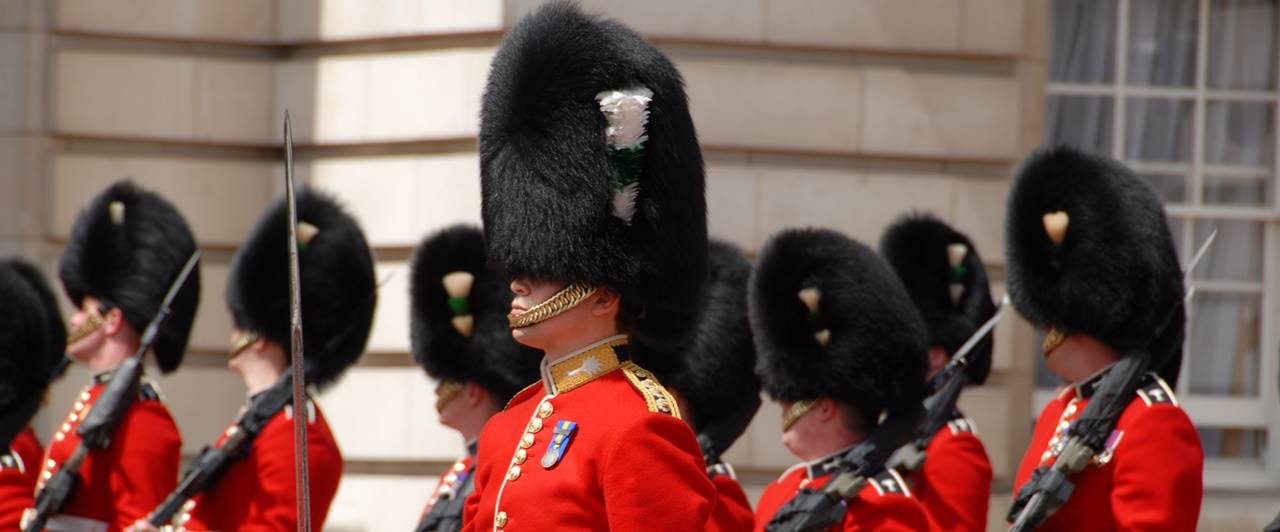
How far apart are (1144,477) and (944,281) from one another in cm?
220

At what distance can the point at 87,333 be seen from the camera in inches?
252

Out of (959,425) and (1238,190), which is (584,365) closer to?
(959,425)

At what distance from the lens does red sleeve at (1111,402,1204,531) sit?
15.5ft

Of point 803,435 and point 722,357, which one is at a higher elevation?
Answer: point 722,357

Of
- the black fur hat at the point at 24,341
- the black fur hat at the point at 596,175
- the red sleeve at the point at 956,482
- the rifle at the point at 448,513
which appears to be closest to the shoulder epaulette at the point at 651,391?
the black fur hat at the point at 596,175

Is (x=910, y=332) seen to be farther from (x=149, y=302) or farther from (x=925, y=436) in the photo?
(x=149, y=302)

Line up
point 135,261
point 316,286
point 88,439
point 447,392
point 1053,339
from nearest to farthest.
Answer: point 1053,339
point 447,392
point 88,439
point 316,286
point 135,261

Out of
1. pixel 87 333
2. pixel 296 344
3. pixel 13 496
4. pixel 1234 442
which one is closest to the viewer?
pixel 296 344

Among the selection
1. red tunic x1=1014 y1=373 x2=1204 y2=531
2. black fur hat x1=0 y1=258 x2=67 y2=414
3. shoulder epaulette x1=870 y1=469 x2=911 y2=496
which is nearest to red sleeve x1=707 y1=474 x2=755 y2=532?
shoulder epaulette x1=870 y1=469 x2=911 y2=496

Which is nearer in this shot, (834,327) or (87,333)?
(834,327)

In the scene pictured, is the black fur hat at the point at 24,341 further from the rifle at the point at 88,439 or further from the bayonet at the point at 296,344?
the bayonet at the point at 296,344

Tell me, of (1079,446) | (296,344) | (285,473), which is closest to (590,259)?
(296,344)

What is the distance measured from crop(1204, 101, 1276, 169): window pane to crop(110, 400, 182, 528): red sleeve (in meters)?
4.76

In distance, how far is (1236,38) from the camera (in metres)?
8.46
